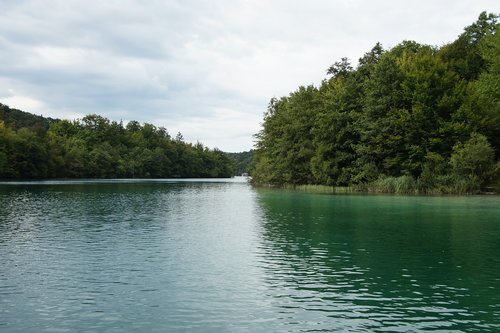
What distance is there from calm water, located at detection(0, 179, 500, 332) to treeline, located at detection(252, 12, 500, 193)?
32.2m

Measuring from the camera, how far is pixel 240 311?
1251 centimetres

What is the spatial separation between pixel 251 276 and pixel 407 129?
173 ft

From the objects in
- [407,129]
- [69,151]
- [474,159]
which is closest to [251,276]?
[474,159]

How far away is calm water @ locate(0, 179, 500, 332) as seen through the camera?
38.5ft

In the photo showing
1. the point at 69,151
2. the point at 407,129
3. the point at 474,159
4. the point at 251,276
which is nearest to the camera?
the point at 251,276

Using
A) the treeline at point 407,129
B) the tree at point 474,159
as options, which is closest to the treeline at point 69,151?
the treeline at point 407,129

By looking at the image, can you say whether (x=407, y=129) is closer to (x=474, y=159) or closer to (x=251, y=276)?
(x=474, y=159)

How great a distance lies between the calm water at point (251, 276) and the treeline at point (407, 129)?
106 feet

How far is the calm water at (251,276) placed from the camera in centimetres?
1175

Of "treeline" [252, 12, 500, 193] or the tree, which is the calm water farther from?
"treeline" [252, 12, 500, 193]

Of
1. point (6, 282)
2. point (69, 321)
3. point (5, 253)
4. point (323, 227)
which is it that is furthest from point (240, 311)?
point (323, 227)

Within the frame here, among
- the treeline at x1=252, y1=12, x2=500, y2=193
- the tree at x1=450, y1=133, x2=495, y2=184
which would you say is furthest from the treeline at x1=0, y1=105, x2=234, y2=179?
the tree at x1=450, y1=133, x2=495, y2=184

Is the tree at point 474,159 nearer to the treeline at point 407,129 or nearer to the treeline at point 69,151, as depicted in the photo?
the treeline at point 407,129

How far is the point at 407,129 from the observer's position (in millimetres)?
64125
